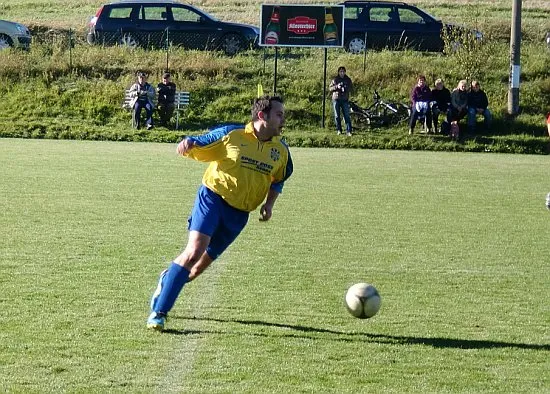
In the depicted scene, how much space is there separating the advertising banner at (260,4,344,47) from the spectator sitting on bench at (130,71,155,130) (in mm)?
3312

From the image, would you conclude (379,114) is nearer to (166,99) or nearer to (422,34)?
(166,99)

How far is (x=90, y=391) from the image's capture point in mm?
5371

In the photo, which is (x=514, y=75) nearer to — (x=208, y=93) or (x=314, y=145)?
(x=314, y=145)

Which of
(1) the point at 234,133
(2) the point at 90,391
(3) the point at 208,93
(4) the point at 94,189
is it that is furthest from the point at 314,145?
(2) the point at 90,391

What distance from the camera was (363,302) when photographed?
7.02 m

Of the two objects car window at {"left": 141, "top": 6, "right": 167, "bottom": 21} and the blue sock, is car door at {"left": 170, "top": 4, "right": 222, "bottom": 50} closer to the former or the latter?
car window at {"left": 141, "top": 6, "right": 167, "bottom": 21}

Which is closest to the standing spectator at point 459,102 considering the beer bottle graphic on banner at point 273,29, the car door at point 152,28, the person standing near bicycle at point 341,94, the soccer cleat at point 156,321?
the person standing near bicycle at point 341,94

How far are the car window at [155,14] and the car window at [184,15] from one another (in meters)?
0.37

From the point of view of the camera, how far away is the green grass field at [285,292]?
230 inches

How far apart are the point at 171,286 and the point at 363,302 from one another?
4.17ft

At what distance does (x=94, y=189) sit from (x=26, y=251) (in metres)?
5.32

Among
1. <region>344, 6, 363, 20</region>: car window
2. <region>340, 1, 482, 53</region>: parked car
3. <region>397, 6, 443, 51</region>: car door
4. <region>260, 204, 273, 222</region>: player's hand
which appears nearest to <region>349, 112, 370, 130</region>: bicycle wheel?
<region>340, 1, 482, 53</region>: parked car

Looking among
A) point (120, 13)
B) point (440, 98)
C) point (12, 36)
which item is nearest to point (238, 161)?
point (440, 98)

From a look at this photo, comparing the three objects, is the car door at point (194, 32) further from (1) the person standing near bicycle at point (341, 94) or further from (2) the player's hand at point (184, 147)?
(2) the player's hand at point (184, 147)
